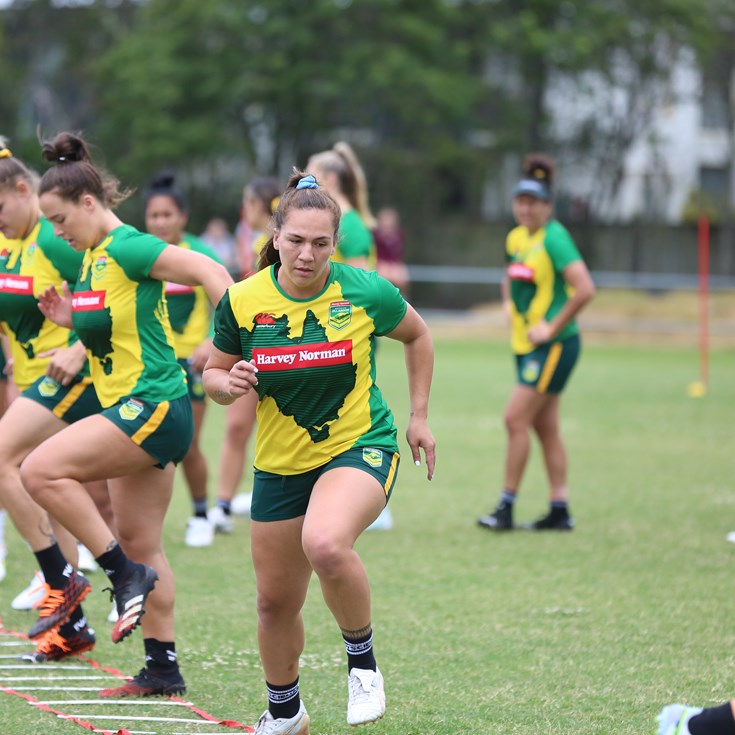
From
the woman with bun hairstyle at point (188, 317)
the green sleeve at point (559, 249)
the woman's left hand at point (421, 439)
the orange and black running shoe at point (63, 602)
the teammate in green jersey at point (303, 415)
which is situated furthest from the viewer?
the green sleeve at point (559, 249)

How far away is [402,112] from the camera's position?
110 feet

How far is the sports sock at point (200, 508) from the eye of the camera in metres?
8.27

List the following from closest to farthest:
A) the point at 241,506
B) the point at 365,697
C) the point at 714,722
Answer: the point at 714,722 < the point at 365,697 < the point at 241,506

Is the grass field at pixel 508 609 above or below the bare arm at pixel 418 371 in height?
below

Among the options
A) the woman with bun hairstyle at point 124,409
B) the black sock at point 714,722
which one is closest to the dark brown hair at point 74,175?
the woman with bun hairstyle at point 124,409

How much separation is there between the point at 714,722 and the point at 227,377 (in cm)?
191

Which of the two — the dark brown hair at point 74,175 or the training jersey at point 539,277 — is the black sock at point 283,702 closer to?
the dark brown hair at point 74,175

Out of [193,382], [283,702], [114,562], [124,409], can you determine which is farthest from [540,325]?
[283,702]

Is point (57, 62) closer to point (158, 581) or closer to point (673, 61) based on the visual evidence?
point (673, 61)

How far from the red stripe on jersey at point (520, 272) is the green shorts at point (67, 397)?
11.8ft

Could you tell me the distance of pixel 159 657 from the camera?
5.10 meters

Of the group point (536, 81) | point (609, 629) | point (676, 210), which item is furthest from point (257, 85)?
point (609, 629)

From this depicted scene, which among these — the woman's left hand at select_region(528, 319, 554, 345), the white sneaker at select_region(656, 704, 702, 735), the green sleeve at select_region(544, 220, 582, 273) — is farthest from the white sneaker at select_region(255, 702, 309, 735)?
the green sleeve at select_region(544, 220, 582, 273)

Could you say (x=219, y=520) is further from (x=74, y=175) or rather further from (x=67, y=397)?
(x=74, y=175)
